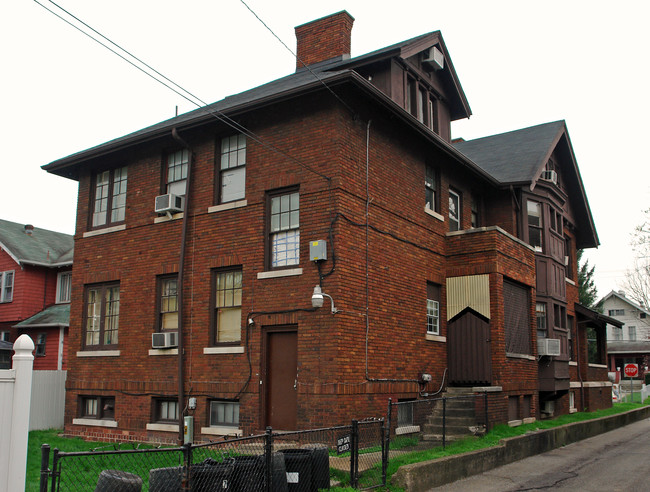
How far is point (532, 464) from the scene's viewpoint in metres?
13.3

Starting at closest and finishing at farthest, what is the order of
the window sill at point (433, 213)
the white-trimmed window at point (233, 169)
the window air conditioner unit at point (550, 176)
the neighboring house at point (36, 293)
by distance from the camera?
the white-trimmed window at point (233, 169) < the window sill at point (433, 213) < the window air conditioner unit at point (550, 176) < the neighboring house at point (36, 293)

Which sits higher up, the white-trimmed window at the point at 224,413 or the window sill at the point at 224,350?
the window sill at the point at 224,350

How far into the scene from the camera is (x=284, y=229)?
1378 centimetres

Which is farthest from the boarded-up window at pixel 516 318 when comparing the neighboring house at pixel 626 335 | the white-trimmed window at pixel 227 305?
the neighboring house at pixel 626 335

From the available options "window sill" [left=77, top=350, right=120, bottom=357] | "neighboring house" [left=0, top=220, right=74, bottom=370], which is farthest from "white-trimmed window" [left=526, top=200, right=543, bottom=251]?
"neighboring house" [left=0, top=220, right=74, bottom=370]

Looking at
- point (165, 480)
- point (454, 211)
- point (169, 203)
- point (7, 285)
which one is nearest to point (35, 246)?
point (7, 285)

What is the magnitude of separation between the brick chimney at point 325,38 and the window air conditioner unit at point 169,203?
5691 millimetres

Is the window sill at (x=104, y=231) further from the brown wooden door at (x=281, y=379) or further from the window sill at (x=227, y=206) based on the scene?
the brown wooden door at (x=281, y=379)

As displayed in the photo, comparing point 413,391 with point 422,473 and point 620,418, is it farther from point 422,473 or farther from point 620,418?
point 620,418

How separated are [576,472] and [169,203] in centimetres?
1028

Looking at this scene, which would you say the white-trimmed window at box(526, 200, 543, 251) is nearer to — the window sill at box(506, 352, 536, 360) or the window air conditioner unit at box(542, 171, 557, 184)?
the window air conditioner unit at box(542, 171, 557, 184)

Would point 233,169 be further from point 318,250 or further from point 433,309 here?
point 433,309

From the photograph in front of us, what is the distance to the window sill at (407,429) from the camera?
46.1 feet

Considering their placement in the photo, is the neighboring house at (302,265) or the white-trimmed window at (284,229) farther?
the white-trimmed window at (284,229)
